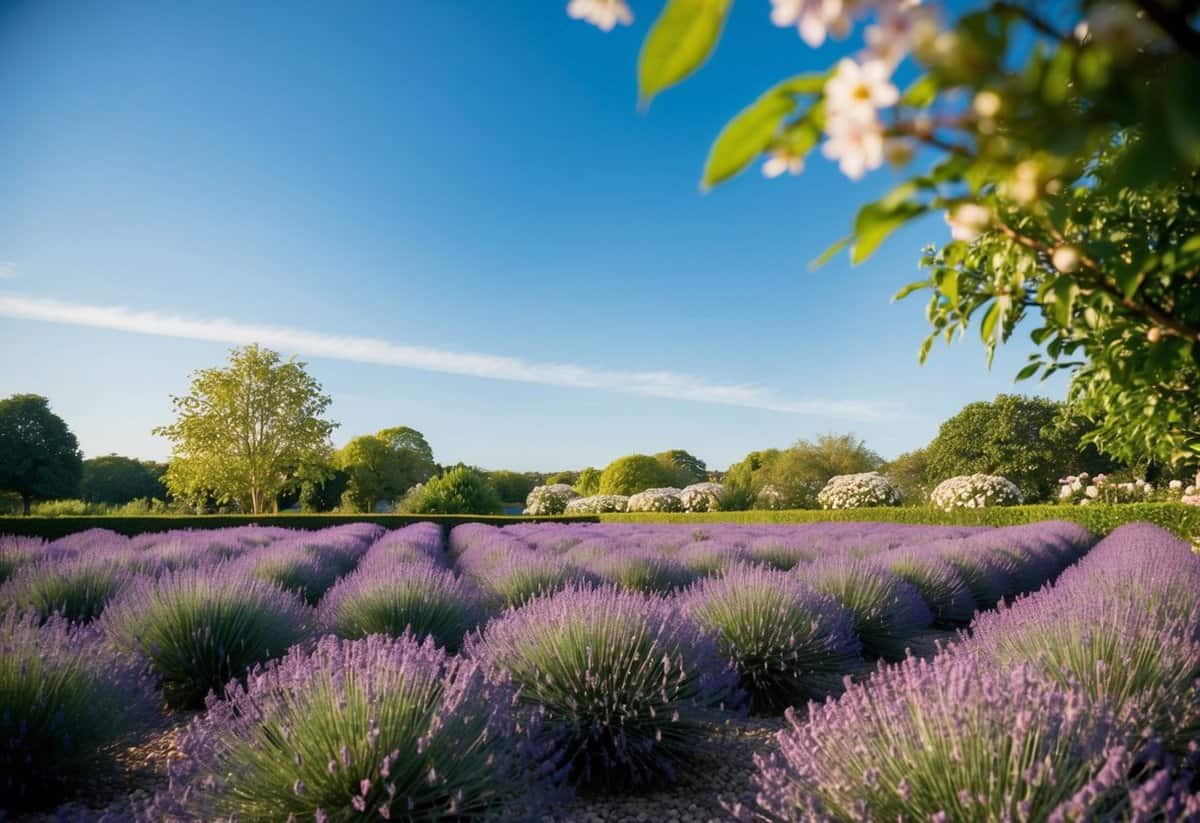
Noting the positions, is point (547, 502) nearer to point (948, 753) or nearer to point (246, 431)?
point (246, 431)

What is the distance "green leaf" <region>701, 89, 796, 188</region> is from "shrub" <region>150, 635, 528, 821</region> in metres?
2.18

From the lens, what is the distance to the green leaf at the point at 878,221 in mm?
689

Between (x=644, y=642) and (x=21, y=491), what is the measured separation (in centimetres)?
4802

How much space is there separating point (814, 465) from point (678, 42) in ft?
113

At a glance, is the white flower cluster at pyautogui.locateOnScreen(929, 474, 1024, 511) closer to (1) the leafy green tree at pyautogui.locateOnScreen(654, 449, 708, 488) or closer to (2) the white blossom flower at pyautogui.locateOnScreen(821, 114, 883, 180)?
(2) the white blossom flower at pyautogui.locateOnScreen(821, 114, 883, 180)

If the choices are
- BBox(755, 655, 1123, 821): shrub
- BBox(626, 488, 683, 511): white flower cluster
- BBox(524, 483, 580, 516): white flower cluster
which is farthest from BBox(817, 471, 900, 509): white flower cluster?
BBox(755, 655, 1123, 821): shrub

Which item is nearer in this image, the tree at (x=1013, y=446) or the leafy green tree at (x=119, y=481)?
the tree at (x=1013, y=446)

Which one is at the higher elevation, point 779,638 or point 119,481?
point 119,481

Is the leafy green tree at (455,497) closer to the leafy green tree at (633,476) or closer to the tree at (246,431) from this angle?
the tree at (246,431)

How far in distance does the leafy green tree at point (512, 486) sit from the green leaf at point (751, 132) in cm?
5757

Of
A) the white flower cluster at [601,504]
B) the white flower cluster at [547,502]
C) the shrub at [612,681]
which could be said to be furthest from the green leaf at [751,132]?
the white flower cluster at [547,502]

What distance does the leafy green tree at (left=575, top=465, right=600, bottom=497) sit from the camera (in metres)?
45.1

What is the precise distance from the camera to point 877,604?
219 inches

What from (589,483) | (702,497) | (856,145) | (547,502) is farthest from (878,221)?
(589,483)
